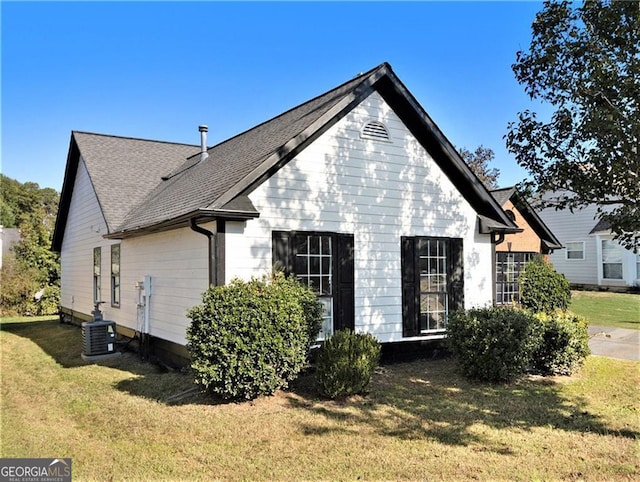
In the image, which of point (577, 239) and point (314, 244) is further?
point (577, 239)

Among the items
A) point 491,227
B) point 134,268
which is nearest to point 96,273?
point 134,268

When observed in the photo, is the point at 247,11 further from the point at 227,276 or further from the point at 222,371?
the point at 222,371

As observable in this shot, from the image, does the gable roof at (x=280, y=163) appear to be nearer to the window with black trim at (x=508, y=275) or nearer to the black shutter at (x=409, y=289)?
the black shutter at (x=409, y=289)

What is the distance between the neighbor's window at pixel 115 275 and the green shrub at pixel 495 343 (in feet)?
29.6

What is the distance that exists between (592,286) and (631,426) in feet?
78.9

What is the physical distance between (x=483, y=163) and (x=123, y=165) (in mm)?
30094

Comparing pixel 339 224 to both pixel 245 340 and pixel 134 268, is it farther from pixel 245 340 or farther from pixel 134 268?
pixel 134 268

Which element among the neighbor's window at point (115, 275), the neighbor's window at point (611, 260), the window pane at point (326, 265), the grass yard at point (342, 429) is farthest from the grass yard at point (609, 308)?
the neighbor's window at point (115, 275)

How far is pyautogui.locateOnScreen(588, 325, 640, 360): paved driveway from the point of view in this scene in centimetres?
1037

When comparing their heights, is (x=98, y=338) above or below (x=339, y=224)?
below

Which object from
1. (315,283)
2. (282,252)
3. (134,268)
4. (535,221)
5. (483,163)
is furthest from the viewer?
(483,163)

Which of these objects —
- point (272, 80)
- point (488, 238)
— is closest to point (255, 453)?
point (488, 238)

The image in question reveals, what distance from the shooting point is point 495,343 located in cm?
777

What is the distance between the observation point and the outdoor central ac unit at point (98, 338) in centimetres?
1045
